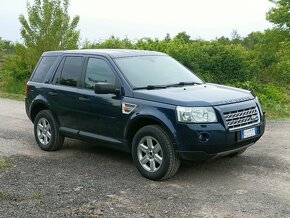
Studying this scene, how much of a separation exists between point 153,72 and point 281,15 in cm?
2225

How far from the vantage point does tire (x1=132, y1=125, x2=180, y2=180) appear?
613 centimetres

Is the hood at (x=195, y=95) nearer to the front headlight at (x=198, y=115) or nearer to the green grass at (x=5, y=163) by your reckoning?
the front headlight at (x=198, y=115)

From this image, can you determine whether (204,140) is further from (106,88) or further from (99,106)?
(99,106)

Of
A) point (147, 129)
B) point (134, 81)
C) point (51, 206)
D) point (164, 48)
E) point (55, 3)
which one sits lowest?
point (51, 206)

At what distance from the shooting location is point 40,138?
27.6 feet

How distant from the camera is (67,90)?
7625 millimetres

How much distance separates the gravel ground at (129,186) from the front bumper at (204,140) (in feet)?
1.46

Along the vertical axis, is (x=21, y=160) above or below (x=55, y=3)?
below

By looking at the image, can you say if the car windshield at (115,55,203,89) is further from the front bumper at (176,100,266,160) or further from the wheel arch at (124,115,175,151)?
the front bumper at (176,100,266,160)

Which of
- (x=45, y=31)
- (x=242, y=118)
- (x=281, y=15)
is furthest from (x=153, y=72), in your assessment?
(x=281, y=15)

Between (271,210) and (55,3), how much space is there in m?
14.7

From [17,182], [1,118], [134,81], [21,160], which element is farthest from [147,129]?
Result: [1,118]

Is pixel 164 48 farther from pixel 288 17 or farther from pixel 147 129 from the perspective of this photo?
pixel 288 17

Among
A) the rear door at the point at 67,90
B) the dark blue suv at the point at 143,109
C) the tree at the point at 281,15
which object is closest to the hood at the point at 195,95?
the dark blue suv at the point at 143,109
